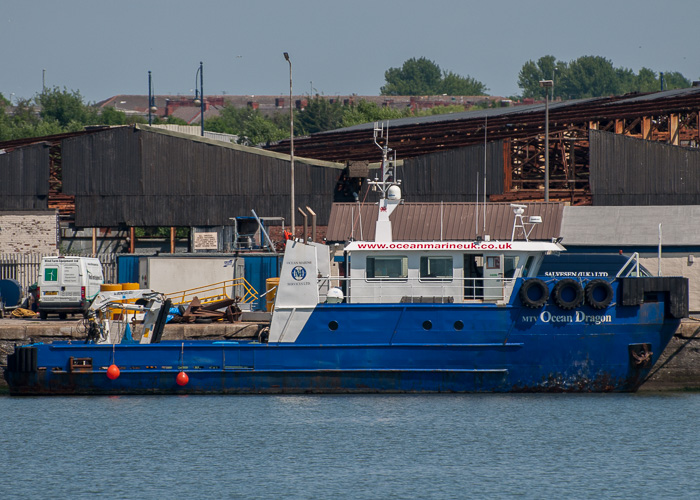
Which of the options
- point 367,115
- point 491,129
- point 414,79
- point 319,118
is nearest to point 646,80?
point 414,79

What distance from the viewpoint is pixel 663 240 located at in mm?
Answer: 31688

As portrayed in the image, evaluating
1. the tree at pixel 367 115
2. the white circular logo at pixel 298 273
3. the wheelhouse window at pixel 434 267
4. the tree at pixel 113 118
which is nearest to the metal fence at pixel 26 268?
the white circular logo at pixel 298 273

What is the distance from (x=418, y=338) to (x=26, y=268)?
65.2 ft

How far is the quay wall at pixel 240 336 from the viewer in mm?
24797

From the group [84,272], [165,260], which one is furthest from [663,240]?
[84,272]

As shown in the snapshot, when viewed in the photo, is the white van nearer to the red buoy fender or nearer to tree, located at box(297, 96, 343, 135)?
the red buoy fender

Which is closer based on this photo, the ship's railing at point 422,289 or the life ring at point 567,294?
the life ring at point 567,294

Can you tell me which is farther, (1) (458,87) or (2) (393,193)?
(1) (458,87)

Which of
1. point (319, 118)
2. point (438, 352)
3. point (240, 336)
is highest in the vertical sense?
point (319, 118)

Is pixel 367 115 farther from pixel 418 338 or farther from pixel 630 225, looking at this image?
pixel 418 338

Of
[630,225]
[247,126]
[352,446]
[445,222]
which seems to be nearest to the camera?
[352,446]

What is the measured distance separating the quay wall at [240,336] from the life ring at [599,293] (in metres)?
3.21

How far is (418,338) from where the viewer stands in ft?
74.6

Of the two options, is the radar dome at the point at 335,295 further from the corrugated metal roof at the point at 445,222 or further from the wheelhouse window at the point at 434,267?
the corrugated metal roof at the point at 445,222
